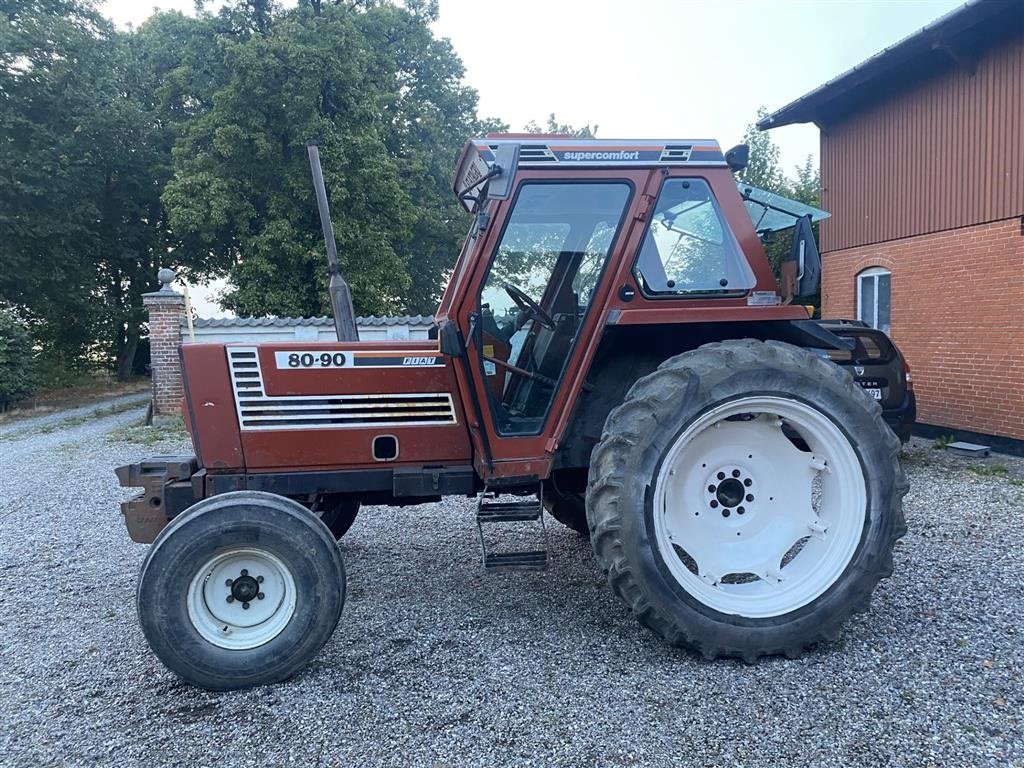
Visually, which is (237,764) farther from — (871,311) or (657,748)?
(871,311)

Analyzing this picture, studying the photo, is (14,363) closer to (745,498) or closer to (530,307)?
(530,307)

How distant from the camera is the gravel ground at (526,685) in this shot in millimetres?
2760

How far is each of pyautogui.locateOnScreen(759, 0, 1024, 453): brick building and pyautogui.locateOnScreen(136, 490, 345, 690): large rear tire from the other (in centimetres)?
866

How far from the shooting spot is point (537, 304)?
3.80 meters

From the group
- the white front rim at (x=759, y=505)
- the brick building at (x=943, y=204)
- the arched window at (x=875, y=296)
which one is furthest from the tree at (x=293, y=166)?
the white front rim at (x=759, y=505)

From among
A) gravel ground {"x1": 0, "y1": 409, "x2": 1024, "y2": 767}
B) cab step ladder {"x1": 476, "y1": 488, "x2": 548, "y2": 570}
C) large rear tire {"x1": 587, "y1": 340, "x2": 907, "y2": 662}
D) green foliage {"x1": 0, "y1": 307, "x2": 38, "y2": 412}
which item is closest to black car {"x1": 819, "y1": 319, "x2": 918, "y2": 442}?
gravel ground {"x1": 0, "y1": 409, "x2": 1024, "y2": 767}

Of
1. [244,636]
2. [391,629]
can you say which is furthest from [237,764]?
[391,629]

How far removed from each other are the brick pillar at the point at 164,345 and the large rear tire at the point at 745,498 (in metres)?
11.6

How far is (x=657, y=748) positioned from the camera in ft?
8.95

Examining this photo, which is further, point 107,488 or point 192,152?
point 192,152

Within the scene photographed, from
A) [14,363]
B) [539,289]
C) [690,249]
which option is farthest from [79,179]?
[690,249]

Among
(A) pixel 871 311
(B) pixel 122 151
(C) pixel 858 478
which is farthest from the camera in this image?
(B) pixel 122 151

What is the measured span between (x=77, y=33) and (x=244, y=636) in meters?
22.1

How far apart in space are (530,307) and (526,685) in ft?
6.03
